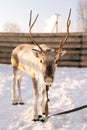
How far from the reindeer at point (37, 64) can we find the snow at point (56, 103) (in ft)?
0.99

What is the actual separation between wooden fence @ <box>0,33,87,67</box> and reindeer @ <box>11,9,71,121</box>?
4543 mm

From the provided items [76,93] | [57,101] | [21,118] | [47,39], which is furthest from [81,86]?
[47,39]

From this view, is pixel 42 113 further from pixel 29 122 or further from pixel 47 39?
pixel 47 39

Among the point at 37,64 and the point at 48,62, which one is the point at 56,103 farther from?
the point at 48,62

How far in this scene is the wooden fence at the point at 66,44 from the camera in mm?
12391

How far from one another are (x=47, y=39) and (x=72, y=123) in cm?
697

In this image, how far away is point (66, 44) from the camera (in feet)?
41.2

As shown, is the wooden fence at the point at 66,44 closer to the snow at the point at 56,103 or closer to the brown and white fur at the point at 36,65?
the snow at the point at 56,103

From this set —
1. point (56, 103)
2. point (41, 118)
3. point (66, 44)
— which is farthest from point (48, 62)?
point (66, 44)

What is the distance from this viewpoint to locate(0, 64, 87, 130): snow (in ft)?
20.5

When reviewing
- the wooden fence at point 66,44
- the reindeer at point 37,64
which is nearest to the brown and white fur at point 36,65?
the reindeer at point 37,64

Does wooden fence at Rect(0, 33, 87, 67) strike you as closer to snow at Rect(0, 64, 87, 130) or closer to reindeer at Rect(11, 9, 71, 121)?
snow at Rect(0, 64, 87, 130)

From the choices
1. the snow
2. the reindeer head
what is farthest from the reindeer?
the snow

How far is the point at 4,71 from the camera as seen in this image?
11812 millimetres
